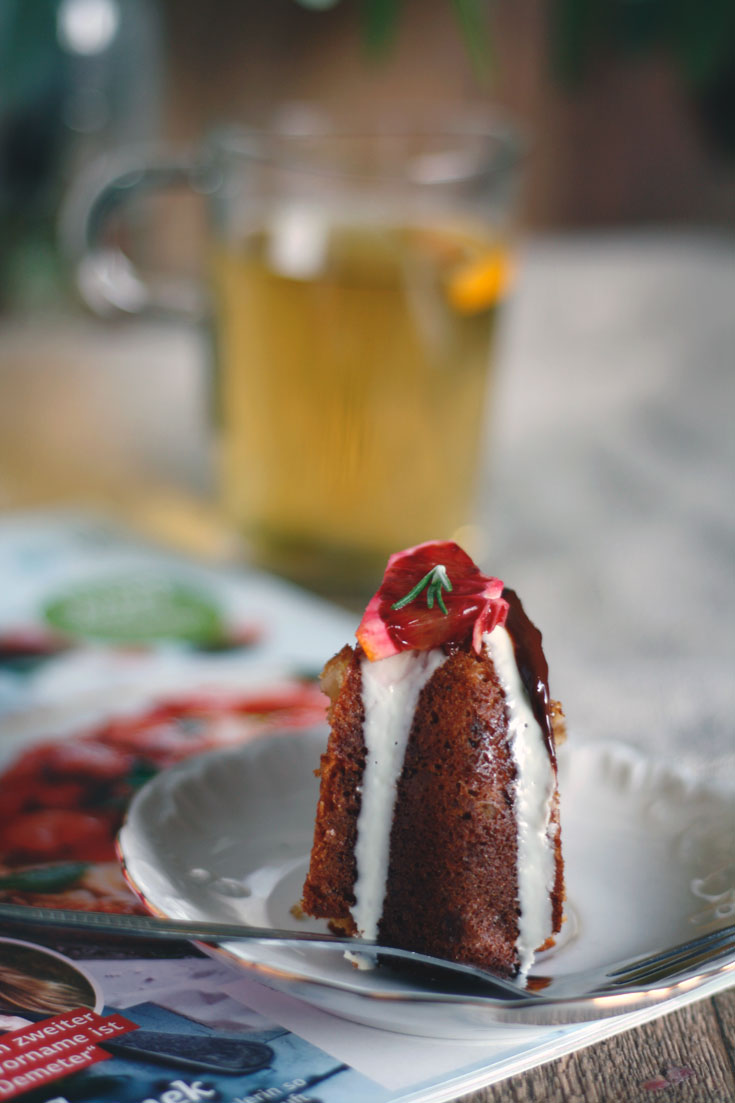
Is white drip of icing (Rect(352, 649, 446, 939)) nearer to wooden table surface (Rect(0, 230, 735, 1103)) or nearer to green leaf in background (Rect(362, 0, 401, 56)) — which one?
wooden table surface (Rect(0, 230, 735, 1103))

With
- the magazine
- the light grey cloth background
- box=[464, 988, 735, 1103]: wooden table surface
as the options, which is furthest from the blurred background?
box=[464, 988, 735, 1103]: wooden table surface

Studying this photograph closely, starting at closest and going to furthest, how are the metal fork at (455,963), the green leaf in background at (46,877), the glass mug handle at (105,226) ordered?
the metal fork at (455,963), the green leaf in background at (46,877), the glass mug handle at (105,226)

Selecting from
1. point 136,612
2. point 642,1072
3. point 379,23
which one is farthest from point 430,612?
point 379,23

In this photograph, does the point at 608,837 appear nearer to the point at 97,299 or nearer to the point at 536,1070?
the point at 536,1070

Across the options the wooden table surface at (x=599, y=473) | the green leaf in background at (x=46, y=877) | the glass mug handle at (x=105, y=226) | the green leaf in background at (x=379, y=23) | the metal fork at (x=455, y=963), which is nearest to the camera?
the metal fork at (x=455, y=963)

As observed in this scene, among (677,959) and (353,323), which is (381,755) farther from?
(353,323)

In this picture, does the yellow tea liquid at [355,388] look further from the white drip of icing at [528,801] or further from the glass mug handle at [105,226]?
the white drip of icing at [528,801]

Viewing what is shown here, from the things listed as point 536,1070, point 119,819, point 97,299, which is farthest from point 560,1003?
point 97,299

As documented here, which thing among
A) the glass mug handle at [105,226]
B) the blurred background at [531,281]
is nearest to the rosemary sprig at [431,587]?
the blurred background at [531,281]
